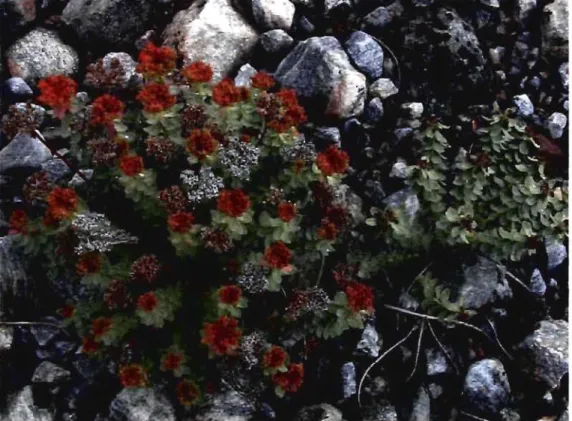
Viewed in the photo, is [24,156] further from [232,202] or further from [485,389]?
[485,389]

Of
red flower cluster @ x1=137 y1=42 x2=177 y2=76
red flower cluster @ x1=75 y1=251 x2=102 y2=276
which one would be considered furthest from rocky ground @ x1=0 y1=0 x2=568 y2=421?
red flower cluster @ x1=137 y1=42 x2=177 y2=76

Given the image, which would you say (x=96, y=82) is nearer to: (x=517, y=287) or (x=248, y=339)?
(x=248, y=339)

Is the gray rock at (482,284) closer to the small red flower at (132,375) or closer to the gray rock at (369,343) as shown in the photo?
the gray rock at (369,343)

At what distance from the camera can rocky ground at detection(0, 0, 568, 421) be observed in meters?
4.19

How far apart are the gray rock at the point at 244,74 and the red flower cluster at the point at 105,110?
1099 mm

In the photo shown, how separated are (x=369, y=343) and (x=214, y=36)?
1.77 meters

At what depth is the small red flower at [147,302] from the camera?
3.70 metres

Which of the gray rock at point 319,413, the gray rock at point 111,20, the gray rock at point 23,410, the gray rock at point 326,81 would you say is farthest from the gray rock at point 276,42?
the gray rock at point 23,410

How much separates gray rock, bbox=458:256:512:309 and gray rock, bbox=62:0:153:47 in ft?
6.79

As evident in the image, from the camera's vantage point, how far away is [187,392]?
3.88 meters

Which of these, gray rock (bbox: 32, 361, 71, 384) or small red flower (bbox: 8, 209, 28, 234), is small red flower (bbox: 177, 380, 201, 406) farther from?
small red flower (bbox: 8, 209, 28, 234)

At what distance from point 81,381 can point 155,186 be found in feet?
3.13

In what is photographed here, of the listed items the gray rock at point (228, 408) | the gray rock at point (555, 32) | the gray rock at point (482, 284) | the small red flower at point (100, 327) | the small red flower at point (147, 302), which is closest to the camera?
the small red flower at point (147, 302)

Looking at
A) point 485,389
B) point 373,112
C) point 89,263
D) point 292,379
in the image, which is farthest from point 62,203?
point 485,389
